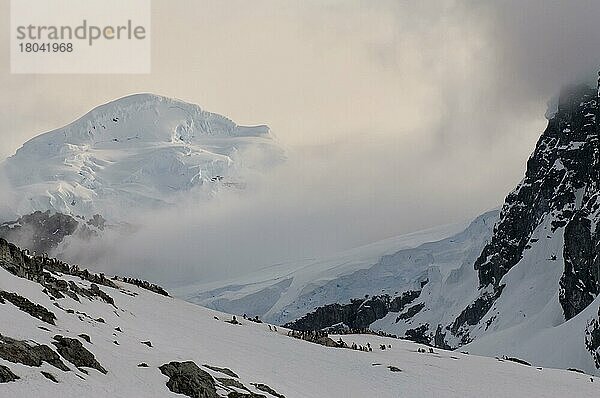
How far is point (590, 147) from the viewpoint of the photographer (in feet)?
606

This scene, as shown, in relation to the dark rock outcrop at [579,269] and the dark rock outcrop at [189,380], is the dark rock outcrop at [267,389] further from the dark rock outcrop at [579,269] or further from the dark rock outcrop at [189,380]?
the dark rock outcrop at [579,269]

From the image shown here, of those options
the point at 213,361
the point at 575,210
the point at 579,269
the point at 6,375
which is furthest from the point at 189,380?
the point at 575,210

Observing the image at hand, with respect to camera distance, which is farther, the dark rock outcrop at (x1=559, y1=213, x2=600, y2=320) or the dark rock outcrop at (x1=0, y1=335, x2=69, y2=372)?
the dark rock outcrop at (x1=559, y1=213, x2=600, y2=320)

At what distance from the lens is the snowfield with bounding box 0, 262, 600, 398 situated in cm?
1677

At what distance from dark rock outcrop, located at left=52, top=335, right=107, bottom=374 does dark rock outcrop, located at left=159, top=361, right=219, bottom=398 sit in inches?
62.1

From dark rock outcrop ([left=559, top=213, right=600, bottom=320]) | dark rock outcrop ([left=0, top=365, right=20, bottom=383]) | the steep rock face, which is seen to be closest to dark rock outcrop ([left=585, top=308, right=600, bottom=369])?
dark rock outcrop ([left=559, top=213, right=600, bottom=320])

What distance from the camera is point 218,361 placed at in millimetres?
22922

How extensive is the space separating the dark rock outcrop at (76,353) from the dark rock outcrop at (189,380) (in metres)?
1.58

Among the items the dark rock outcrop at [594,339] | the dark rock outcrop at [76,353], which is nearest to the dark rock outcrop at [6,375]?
the dark rock outcrop at [76,353]

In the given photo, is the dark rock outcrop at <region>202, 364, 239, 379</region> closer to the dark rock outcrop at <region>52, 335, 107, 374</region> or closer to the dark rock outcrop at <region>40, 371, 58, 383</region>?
the dark rock outcrop at <region>52, 335, 107, 374</region>

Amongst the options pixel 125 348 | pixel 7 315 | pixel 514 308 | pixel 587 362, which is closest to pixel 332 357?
pixel 125 348

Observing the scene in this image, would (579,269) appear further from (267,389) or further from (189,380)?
(189,380)

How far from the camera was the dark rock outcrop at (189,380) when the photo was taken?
17516 millimetres

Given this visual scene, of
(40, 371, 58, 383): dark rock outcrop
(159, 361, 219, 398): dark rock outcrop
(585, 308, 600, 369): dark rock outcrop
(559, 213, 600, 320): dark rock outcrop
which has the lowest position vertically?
(585, 308, 600, 369): dark rock outcrop
